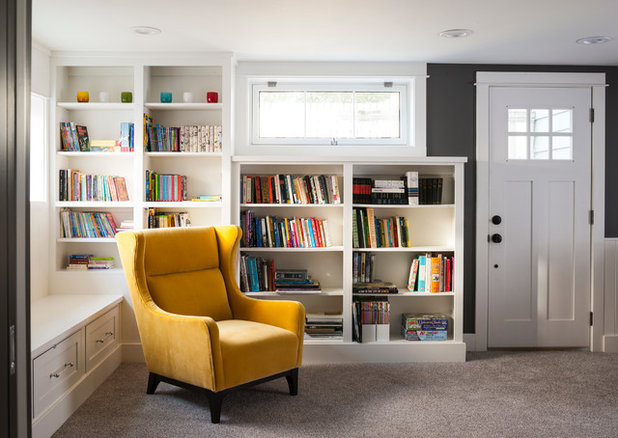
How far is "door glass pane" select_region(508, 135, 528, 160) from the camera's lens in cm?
446

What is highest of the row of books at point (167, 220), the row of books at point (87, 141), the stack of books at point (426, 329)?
the row of books at point (87, 141)

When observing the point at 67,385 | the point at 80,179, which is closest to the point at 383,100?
the point at 80,179

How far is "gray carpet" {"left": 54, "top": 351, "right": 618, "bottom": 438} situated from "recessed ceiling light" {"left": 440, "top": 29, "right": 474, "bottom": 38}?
2254 mm

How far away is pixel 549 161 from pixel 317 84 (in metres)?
1.95

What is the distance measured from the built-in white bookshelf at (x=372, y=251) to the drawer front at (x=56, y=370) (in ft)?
4.34

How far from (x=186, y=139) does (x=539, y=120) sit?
9.14 feet

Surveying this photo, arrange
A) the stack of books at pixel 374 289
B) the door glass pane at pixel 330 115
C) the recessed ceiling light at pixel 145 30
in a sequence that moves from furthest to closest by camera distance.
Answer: the door glass pane at pixel 330 115 → the stack of books at pixel 374 289 → the recessed ceiling light at pixel 145 30

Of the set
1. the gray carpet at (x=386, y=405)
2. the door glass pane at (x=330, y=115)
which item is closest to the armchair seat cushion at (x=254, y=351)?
the gray carpet at (x=386, y=405)

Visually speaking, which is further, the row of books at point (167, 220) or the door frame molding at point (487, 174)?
the door frame molding at point (487, 174)

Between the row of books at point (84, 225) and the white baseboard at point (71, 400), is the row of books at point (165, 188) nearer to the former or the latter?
the row of books at point (84, 225)

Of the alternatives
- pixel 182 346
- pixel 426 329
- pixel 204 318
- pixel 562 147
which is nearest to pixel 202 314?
pixel 182 346

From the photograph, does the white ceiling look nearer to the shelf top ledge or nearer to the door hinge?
the shelf top ledge

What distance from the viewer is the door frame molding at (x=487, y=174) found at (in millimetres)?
4406

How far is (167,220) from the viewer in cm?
421
